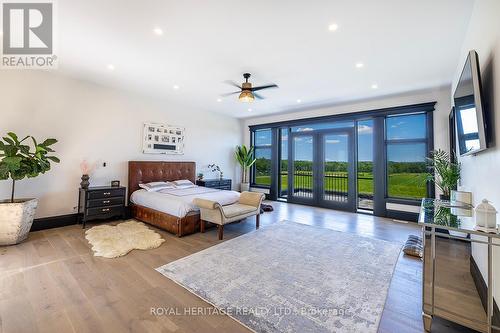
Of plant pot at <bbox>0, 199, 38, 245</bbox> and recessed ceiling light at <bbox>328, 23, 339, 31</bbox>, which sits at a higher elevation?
recessed ceiling light at <bbox>328, 23, 339, 31</bbox>

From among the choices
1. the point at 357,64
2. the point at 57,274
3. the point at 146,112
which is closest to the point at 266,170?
the point at 146,112

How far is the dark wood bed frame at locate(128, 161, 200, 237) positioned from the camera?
3.92m

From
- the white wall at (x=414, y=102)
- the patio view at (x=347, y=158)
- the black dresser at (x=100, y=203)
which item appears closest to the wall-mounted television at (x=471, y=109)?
the white wall at (x=414, y=102)

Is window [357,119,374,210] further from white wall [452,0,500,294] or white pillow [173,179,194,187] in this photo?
white pillow [173,179,194,187]

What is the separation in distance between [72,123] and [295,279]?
5.16m

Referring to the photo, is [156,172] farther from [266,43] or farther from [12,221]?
[266,43]

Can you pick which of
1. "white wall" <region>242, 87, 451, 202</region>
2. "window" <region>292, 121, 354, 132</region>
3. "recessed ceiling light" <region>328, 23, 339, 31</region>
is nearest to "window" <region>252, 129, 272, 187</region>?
"window" <region>292, 121, 354, 132</region>

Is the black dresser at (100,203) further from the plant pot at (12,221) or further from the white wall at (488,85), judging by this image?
the white wall at (488,85)

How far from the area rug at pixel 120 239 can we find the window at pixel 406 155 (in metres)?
5.53

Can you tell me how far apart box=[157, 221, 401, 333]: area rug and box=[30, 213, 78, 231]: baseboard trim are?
3.14 meters

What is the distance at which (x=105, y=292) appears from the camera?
2205mm

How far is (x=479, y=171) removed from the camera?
2.39 m

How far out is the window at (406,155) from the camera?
5.10 meters

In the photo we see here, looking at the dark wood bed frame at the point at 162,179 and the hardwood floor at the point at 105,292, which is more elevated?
the dark wood bed frame at the point at 162,179
